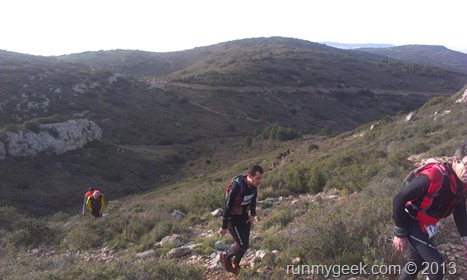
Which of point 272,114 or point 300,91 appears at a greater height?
point 300,91

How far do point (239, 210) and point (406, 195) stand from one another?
2.66 meters

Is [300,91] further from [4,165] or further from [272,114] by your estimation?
[4,165]

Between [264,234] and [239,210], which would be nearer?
[239,210]

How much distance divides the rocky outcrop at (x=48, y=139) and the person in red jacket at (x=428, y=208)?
32907 millimetres

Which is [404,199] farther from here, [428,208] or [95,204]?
[95,204]

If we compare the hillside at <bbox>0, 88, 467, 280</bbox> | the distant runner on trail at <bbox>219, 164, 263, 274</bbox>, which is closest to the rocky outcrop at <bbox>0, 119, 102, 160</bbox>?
the hillside at <bbox>0, 88, 467, 280</bbox>

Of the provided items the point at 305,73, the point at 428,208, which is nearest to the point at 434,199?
the point at 428,208

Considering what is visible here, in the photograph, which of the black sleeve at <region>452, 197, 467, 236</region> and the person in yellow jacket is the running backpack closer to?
the black sleeve at <region>452, 197, 467, 236</region>

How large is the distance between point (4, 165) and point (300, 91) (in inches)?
2813

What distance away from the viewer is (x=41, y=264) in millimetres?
5758

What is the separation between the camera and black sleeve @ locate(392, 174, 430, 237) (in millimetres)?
3100

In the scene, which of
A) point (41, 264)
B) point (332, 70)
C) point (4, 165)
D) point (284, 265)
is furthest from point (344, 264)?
point (332, 70)

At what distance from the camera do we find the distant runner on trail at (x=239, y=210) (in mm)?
5066

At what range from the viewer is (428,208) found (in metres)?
3.23
